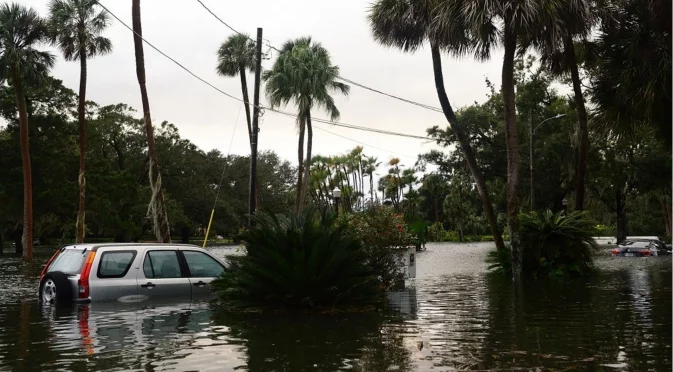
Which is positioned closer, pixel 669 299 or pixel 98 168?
pixel 669 299

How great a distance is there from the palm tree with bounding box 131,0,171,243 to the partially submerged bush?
12.8m

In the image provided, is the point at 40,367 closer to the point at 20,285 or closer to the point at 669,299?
the point at 669,299

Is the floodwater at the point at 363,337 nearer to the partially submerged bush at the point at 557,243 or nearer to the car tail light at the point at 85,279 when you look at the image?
the car tail light at the point at 85,279

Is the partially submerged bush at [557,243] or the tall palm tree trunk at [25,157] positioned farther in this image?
the tall palm tree trunk at [25,157]

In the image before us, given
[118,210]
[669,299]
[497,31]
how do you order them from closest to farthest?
[669,299] → [497,31] → [118,210]

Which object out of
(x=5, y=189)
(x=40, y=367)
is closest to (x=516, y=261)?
(x=40, y=367)

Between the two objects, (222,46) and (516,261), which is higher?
(222,46)

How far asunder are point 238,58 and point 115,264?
1597 inches

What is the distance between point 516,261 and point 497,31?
6.60 m

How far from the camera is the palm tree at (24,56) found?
38812mm

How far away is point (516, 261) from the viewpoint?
867 inches

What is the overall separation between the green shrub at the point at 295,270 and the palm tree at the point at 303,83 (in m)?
32.7

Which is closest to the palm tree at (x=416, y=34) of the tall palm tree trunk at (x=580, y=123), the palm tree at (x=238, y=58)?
the tall palm tree trunk at (x=580, y=123)

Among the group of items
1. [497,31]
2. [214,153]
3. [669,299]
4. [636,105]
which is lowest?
[669,299]
